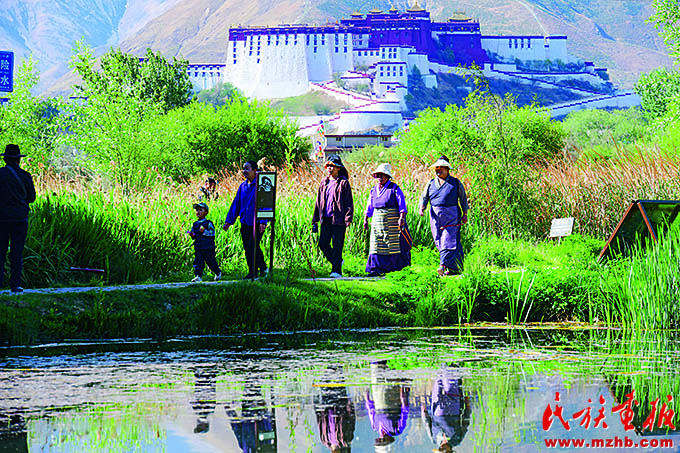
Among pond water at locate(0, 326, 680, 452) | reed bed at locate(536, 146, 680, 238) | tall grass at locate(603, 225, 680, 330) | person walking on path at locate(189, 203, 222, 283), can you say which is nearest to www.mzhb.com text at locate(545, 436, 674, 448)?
pond water at locate(0, 326, 680, 452)

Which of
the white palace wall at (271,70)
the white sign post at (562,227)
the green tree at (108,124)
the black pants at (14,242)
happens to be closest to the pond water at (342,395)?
the black pants at (14,242)

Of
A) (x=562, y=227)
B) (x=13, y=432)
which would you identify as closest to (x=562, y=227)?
(x=562, y=227)

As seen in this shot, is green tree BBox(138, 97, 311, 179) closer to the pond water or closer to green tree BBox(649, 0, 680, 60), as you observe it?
green tree BBox(649, 0, 680, 60)

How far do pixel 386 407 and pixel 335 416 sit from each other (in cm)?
36

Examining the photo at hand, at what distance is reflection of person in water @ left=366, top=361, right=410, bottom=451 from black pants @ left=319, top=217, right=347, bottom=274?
17.8 feet

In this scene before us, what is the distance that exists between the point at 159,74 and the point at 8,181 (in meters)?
59.6

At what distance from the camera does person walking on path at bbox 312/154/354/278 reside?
11859 millimetres

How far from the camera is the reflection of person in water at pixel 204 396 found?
4836 mm

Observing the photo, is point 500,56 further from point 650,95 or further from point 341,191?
point 341,191

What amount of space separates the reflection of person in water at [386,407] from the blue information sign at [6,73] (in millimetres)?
9970

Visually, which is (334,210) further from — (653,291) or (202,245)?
(653,291)

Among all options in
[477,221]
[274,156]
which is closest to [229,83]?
[274,156]

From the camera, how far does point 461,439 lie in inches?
174

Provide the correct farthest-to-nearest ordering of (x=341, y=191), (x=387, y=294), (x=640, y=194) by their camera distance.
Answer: (x=640, y=194) → (x=341, y=191) → (x=387, y=294)
